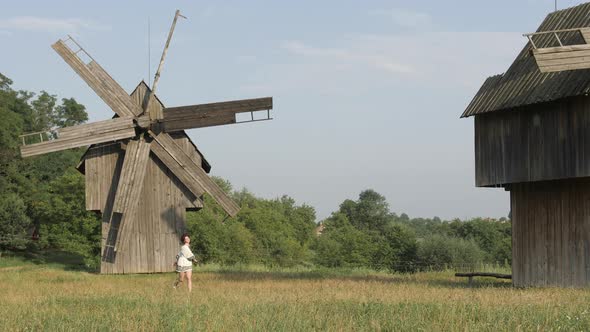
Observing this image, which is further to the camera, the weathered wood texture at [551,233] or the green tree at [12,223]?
the green tree at [12,223]

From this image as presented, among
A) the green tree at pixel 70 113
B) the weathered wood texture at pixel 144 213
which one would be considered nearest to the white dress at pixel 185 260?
the weathered wood texture at pixel 144 213

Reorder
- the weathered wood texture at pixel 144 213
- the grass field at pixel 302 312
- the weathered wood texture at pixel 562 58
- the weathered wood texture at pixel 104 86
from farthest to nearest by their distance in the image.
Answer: the weathered wood texture at pixel 104 86 → the weathered wood texture at pixel 144 213 → the weathered wood texture at pixel 562 58 → the grass field at pixel 302 312

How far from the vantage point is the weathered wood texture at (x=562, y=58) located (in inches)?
822

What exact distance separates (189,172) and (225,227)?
36018mm

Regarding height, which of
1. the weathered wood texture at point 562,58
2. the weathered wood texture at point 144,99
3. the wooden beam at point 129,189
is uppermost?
the weathered wood texture at point 144,99

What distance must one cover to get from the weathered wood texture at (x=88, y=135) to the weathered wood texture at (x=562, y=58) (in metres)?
16.0

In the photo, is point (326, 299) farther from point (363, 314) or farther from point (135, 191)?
point (135, 191)

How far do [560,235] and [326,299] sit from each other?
10.2 meters

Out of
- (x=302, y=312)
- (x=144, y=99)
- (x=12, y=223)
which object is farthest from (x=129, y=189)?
(x=12, y=223)

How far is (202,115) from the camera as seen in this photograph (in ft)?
103

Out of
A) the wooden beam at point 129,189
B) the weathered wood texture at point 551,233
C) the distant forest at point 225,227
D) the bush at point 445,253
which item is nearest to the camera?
the weathered wood texture at point 551,233

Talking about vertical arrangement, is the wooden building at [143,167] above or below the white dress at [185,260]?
above

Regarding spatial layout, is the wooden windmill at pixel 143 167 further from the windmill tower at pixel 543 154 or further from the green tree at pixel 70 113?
the green tree at pixel 70 113

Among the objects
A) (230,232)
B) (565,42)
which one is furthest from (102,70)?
(230,232)
